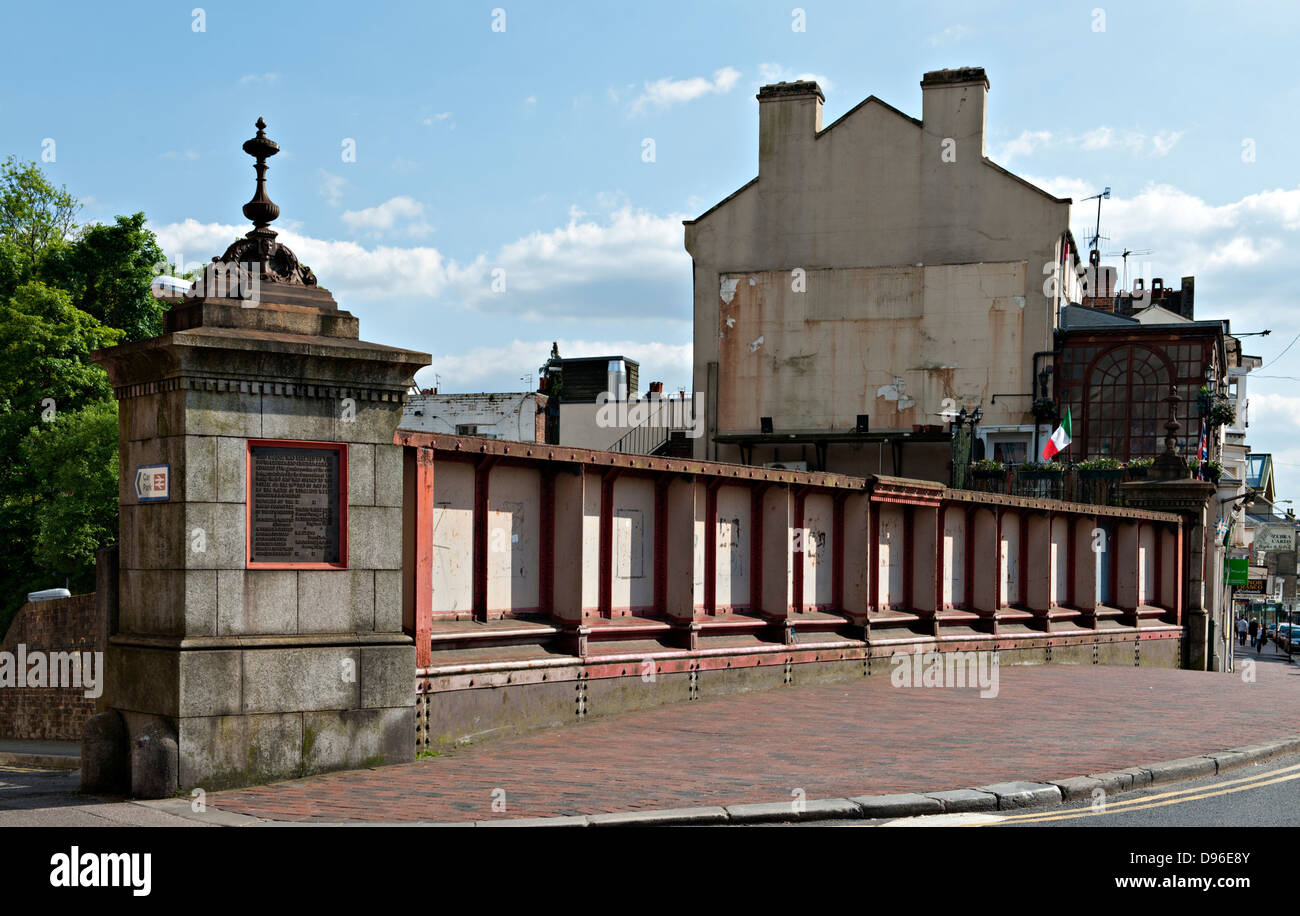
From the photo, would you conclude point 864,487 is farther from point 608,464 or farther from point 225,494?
point 225,494

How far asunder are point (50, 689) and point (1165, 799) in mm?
23959

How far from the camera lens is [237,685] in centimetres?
923

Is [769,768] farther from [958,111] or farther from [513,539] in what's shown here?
[958,111]

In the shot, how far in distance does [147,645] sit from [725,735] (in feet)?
16.7

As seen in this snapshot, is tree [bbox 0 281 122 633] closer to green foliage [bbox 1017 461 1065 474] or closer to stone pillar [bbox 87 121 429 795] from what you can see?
green foliage [bbox 1017 461 1065 474]

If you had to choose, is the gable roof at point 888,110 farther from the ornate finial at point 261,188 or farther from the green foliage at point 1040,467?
the ornate finial at point 261,188

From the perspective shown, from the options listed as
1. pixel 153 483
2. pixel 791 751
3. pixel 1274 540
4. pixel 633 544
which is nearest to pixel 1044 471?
pixel 633 544

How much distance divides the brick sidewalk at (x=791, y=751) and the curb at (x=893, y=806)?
0.22 m

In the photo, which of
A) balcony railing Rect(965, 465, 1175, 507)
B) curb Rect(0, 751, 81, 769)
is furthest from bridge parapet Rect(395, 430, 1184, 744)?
balcony railing Rect(965, 465, 1175, 507)

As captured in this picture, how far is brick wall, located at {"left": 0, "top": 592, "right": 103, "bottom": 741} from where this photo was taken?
84.4ft

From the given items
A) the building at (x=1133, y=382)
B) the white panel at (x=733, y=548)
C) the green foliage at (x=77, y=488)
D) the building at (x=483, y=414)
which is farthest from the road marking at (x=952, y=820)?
the building at (x=483, y=414)
